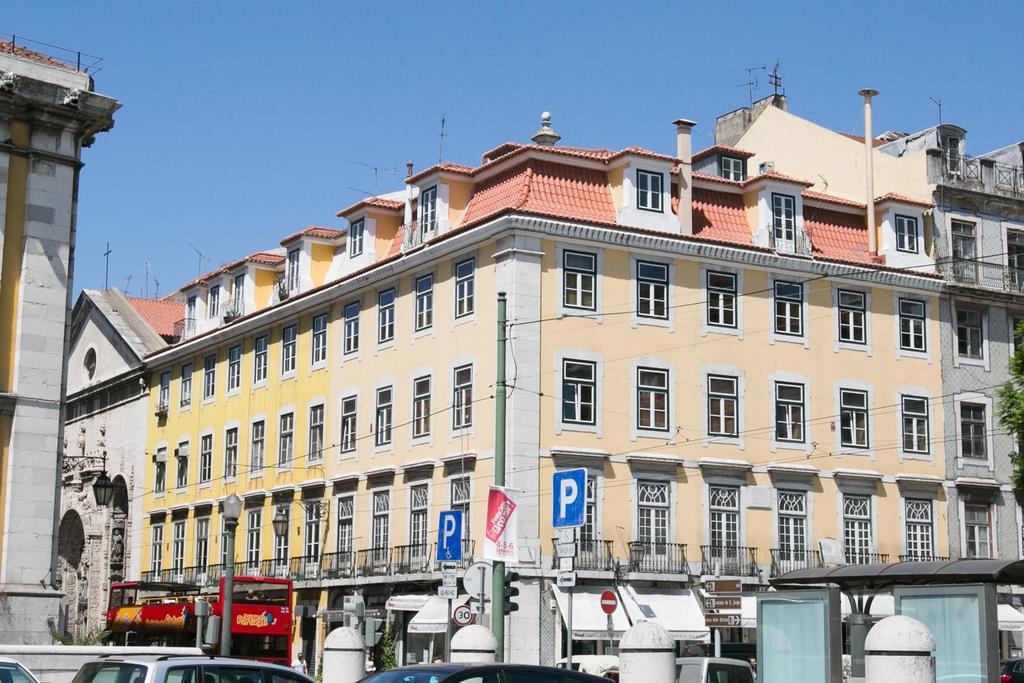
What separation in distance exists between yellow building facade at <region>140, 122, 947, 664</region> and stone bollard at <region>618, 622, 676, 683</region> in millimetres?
20641

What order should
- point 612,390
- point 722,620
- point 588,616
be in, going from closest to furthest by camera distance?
1. point 722,620
2. point 588,616
3. point 612,390

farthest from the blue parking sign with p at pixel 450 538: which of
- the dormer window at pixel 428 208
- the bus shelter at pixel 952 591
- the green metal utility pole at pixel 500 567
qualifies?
the dormer window at pixel 428 208

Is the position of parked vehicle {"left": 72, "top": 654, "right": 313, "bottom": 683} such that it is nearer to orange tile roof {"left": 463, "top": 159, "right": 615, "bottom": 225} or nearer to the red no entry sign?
the red no entry sign

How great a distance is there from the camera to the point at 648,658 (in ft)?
68.7

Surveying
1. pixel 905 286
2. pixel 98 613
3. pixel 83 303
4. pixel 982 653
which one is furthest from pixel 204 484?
pixel 982 653

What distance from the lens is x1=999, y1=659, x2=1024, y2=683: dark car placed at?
35156 millimetres

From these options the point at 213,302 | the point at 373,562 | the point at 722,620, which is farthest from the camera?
the point at 213,302

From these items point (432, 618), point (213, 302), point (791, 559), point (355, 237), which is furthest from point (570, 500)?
point (213, 302)

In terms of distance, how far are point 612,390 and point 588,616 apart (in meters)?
6.05

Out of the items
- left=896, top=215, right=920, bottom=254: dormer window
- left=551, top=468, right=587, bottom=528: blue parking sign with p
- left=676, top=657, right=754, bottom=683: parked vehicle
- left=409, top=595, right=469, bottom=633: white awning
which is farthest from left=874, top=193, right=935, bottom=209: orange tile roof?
left=551, top=468, right=587, bottom=528: blue parking sign with p

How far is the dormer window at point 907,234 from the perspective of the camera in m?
49.5

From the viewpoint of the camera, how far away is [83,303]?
6881 centimetres

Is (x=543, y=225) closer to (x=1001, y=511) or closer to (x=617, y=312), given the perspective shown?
(x=617, y=312)

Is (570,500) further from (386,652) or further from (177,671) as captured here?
(386,652)
